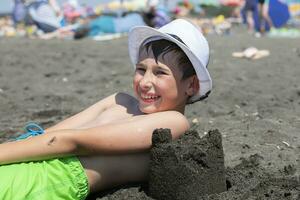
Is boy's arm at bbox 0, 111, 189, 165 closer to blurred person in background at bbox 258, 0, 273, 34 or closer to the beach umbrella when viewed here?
blurred person in background at bbox 258, 0, 273, 34

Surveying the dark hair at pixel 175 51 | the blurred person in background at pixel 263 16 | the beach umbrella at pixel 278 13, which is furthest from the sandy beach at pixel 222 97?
the beach umbrella at pixel 278 13

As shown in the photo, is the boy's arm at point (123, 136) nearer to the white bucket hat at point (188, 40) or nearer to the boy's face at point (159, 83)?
the boy's face at point (159, 83)

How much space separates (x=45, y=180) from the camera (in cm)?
230

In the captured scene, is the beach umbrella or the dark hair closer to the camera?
the dark hair

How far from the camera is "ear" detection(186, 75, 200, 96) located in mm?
2559

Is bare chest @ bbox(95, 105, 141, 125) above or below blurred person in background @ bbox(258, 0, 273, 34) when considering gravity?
above

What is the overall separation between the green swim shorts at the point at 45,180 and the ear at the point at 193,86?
625mm

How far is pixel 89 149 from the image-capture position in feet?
7.61

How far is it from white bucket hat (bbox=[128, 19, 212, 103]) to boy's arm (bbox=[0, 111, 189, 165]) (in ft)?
1.01

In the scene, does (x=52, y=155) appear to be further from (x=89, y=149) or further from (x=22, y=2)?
(x=22, y=2)

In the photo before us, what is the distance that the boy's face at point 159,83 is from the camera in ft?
8.13

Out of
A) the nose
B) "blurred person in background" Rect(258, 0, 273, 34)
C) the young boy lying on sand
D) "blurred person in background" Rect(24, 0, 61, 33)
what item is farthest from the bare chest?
"blurred person in background" Rect(258, 0, 273, 34)

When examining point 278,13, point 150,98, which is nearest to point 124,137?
point 150,98

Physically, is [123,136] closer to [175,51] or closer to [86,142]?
[86,142]
